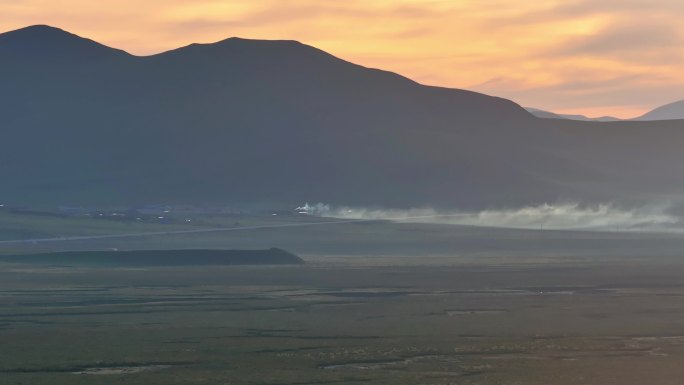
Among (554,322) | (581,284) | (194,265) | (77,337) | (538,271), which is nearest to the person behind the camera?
(77,337)

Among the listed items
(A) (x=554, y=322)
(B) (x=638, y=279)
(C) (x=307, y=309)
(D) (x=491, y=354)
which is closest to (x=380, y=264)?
(B) (x=638, y=279)

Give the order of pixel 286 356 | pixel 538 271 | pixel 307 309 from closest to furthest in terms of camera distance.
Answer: pixel 286 356
pixel 307 309
pixel 538 271

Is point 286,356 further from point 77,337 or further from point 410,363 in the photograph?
point 77,337

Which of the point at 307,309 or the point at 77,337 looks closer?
the point at 77,337
